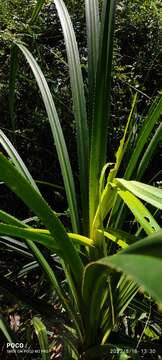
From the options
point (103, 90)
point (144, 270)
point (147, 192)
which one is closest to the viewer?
point (144, 270)

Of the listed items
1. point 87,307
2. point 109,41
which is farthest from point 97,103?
point 87,307

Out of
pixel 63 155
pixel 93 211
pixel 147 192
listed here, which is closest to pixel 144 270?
pixel 147 192

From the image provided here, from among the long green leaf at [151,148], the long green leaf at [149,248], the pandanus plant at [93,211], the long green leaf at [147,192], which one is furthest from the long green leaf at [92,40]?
the long green leaf at [149,248]

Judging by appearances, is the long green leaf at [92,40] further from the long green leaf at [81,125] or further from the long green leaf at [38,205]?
Result: the long green leaf at [38,205]

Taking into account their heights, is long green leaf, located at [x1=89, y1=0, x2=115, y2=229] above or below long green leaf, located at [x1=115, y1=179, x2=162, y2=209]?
above

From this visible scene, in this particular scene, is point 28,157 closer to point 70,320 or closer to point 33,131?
point 33,131

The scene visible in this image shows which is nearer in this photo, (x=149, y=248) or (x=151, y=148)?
(x=149, y=248)

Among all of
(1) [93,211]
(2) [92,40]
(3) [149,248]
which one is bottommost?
(1) [93,211]

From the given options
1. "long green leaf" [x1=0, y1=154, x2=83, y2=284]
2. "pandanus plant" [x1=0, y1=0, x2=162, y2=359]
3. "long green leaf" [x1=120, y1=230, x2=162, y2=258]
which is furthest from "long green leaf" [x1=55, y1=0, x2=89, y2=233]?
"long green leaf" [x1=120, y1=230, x2=162, y2=258]

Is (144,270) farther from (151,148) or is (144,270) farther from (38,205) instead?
(151,148)

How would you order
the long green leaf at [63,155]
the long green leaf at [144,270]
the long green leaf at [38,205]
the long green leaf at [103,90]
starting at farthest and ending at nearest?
the long green leaf at [63,155], the long green leaf at [103,90], the long green leaf at [38,205], the long green leaf at [144,270]

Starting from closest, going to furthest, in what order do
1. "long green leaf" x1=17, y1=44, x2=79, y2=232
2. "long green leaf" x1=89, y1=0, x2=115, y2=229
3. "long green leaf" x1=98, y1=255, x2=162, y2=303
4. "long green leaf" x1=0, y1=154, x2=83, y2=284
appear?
"long green leaf" x1=98, y1=255, x2=162, y2=303 < "long green leaf" x1=0, y1=154, x2=83, y2=284 < "long green leaf" x1=89, y1=0, x2=115, y2=229 < "long green leaf" x1=17, y1=44, x2=79, y2=232

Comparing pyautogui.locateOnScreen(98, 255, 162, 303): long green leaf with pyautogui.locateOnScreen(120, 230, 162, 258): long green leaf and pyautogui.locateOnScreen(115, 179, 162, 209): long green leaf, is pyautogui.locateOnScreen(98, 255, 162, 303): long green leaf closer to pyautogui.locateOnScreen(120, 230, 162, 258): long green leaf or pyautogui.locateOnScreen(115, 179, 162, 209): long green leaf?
pyautogui.locateOnScreen(120, 230, 162, 258): long green leaf
